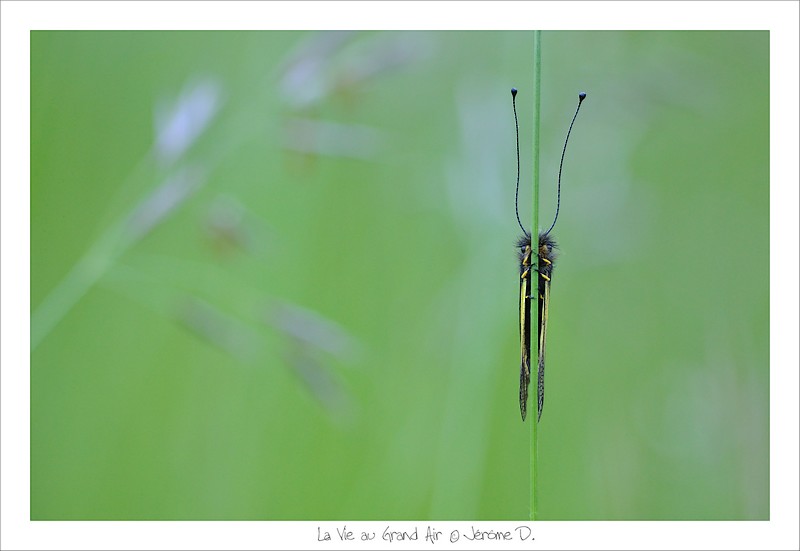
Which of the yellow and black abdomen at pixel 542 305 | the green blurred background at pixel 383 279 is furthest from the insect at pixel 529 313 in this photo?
the green blurred background at pixel 383 279

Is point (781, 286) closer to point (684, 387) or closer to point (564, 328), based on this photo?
point (684, 387)

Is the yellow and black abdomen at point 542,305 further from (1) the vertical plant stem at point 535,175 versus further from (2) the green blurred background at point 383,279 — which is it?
(2) the green blurred background at point 383,279

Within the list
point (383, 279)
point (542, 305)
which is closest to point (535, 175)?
point (542, 305)

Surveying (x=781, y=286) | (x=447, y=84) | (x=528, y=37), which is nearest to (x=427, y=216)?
(x=447, y=84)

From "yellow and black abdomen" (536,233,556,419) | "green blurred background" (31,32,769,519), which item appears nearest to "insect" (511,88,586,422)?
"yellow and black abdomen" (536,233,556,419)

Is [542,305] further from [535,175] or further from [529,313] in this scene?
[535,175]

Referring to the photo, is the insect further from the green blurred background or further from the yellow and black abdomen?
the green blurred background

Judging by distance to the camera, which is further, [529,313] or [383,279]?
[383,279]

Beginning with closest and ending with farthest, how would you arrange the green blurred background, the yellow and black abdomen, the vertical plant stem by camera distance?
the vertical plant stem < the yellow and black abdomen < the green blurred background
